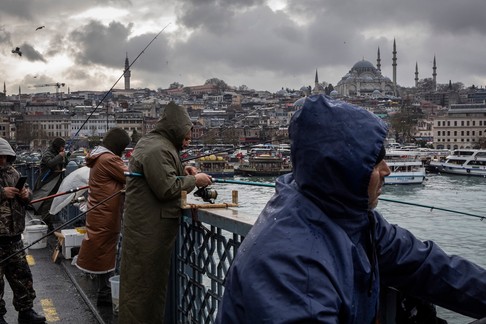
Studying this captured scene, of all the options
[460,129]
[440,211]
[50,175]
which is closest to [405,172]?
[440,211]

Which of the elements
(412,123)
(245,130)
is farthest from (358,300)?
(412,123)

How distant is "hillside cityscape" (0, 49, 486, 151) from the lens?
3524 inches

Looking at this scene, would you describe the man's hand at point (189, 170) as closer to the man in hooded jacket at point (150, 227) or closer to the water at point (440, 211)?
the man in hooded jacket at point (150, 227)

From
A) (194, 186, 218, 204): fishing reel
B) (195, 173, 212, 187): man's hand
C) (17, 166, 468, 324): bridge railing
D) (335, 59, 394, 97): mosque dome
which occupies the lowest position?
(17, 166, 468, 324): bridge railing

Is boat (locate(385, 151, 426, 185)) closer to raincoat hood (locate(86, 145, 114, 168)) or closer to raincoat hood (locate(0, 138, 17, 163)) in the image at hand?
raincoat hood (locate(86, 145, 114, 168))

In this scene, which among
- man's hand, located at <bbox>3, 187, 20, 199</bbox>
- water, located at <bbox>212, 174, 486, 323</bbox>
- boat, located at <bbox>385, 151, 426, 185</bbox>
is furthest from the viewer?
boat, located at <bbox>385, 151, 426, 185</bbox>

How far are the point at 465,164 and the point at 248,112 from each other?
270 ft

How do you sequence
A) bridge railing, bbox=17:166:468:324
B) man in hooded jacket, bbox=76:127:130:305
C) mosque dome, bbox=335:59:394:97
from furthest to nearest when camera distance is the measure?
mosque dome, bbox=335:59:394:97, man in hooded jacket, bbox=76:127:130:305, bridge railing, bbox=17:166:468:324

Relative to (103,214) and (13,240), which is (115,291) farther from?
(13,240)

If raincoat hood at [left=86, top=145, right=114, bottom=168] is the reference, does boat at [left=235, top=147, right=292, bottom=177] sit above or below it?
below

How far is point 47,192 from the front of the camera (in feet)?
23.8

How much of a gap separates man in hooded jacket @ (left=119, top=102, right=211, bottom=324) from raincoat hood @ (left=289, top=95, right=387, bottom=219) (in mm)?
1628

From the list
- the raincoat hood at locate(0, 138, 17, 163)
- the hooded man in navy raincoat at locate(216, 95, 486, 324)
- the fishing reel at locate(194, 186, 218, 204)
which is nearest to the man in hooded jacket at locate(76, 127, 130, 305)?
the raincoat hood at locate(0, 138, 17, 163)

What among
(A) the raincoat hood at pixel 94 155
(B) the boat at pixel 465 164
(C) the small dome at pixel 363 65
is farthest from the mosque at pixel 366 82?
(A) the raincoat hood at pixel 94 155
